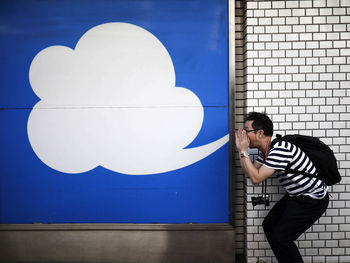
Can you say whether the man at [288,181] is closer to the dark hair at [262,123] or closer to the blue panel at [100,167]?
the dark hair at [262,123]

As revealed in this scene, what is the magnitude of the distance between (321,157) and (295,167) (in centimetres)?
32

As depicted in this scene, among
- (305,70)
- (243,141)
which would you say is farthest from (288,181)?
(305,70)

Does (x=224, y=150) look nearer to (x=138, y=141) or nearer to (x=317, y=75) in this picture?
(x=138, y=141)

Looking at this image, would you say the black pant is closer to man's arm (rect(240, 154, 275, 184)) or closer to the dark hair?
man's arm (rect(240, 154, 275, 184))

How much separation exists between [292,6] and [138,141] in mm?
2549

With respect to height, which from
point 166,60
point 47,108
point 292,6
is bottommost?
point 47,108

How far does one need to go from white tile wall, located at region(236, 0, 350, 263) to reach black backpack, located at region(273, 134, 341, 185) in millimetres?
613

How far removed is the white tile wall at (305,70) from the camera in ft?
11.5

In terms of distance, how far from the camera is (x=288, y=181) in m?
2.88

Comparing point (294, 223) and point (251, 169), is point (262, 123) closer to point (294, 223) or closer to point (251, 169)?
point (251, 169)

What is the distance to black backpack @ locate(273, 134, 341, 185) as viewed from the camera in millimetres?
2857

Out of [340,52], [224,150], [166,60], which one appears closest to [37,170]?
[166,60]

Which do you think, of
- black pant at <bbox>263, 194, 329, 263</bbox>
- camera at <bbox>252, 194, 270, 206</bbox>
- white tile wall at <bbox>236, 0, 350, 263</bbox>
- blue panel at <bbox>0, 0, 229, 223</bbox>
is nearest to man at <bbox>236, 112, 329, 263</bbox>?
black pant at <bbox>263, 194, 329, 263</bbox>

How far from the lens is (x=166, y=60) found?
3691 mm
